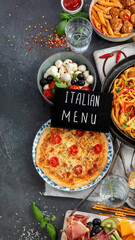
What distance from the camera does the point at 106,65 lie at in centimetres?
388

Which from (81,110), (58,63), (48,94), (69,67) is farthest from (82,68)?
(81,110)

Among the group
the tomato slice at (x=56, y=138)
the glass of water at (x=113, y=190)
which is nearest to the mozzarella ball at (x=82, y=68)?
the tomato slice at (x=56, y=138)

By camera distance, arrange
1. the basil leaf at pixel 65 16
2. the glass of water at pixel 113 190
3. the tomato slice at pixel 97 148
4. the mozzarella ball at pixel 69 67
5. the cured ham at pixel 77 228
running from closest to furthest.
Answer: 1. the cured ham at pixel 77 228
2. the glass of water at pixel 113 190
3. the tomato slice at pixel 97 148
4. the mozzarella ball at pixel 69 67
5. the basil leaf at pixel 65 16

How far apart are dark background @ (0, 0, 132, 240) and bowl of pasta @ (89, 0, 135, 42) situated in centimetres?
20

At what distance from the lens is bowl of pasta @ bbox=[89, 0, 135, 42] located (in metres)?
3.77

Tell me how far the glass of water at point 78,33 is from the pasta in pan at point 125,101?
2.50 feet

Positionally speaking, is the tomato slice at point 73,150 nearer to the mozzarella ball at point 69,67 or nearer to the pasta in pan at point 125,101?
the pasta in pan at point 125,101

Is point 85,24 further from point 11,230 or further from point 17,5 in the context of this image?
point 11,230

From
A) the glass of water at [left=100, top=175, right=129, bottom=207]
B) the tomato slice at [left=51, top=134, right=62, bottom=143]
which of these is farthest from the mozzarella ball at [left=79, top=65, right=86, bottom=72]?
the glass of water at [left=100, top=175, right=129, bottom=207]

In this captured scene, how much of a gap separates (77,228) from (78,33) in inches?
95.2

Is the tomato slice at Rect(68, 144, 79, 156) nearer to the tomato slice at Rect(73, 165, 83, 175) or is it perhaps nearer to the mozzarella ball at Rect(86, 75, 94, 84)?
the tomato slice at Rect(73, 165, 83, 175)

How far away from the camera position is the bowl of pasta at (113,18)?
377 centimetres

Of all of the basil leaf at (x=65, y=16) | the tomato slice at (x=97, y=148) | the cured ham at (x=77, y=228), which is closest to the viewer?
the cured ham at (x=77, y=228)

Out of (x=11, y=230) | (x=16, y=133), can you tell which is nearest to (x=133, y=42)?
(x=16, y=133)
